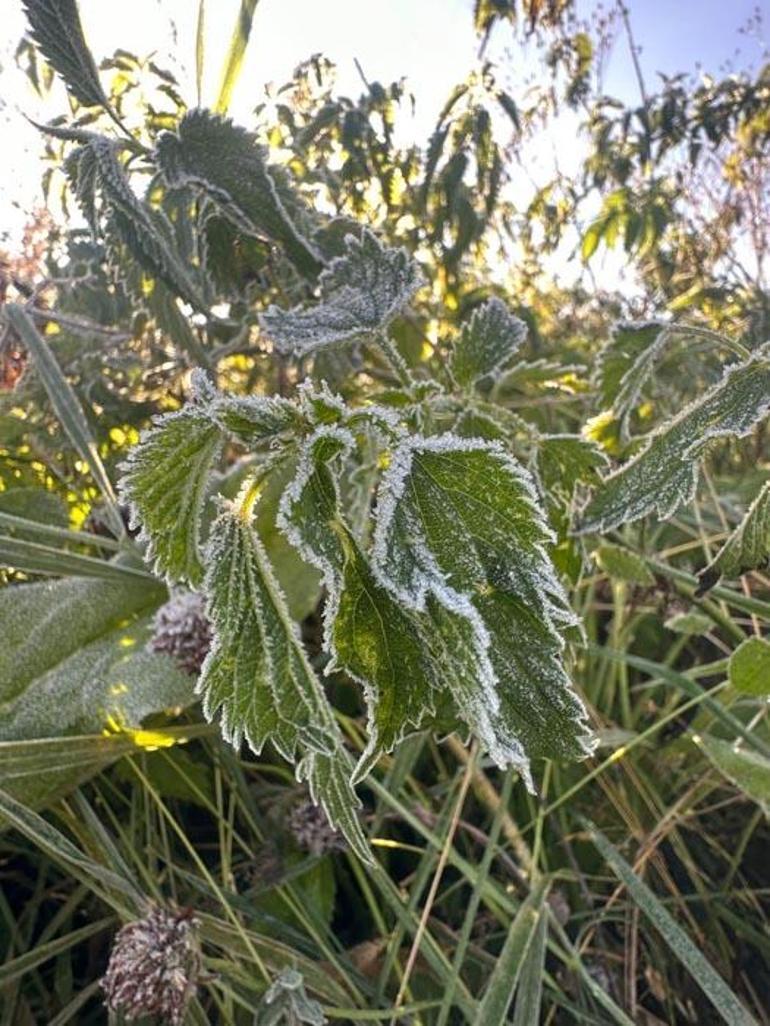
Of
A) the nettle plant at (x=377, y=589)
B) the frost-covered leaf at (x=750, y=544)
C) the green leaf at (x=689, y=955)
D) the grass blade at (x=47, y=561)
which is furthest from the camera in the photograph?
the grass blade at (x=47, y=561)

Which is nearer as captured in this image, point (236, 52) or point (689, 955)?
point (689, 955)

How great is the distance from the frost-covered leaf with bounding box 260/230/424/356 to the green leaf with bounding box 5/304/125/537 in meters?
0.21

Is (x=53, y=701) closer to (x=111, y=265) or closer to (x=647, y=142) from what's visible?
(x=111, y=265)

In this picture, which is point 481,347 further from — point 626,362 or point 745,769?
point 745,769

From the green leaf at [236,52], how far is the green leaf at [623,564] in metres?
0.46

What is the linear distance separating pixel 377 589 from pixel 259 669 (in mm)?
67

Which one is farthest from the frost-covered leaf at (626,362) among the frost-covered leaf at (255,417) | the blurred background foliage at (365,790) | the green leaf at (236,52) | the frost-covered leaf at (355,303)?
the green leaf at (236,52)

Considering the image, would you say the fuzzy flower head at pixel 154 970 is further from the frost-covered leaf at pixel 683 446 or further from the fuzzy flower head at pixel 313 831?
the frost-covered leaf at pixel 683 446

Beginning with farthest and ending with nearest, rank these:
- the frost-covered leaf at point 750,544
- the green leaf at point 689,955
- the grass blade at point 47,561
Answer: the grass blade at point 47,561
the green leaf at point 689,955
the frost-covered leaf at point 750,544

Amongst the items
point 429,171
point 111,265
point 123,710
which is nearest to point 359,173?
point 429,171

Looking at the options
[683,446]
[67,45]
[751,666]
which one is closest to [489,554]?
[683,446]

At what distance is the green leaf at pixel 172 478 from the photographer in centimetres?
38

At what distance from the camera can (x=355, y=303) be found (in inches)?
21.8

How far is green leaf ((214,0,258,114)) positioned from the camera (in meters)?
0.71
